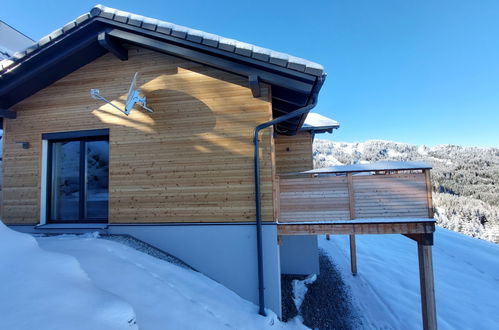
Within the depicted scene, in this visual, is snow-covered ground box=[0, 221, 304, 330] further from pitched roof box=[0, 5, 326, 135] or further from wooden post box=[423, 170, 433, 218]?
pitched roof box=[0, 5, 326, 135]

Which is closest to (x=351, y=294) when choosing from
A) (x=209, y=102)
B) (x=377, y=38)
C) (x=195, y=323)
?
(x=195, y=323)

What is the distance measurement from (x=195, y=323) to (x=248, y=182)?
8.46ft

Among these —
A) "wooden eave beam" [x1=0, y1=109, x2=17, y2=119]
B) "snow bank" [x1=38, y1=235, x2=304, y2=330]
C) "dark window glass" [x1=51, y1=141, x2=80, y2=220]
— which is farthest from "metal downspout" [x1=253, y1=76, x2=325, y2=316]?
"wooden eave beam" [x1=0, y1=109, x2=17, y2=119]

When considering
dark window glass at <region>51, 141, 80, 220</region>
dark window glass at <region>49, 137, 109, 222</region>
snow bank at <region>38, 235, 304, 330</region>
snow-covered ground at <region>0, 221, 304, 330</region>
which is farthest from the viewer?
dark window glass at <region>51, 141, 80, 220</region>

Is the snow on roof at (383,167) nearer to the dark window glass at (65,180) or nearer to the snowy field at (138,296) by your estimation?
the snowy field at (138,296)

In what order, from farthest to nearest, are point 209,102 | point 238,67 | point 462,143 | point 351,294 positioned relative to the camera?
point 462,143 < point 351,294 < point 209,102 < point 238,67

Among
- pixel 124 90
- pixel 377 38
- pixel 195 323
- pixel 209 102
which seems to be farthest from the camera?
pixel 377 38

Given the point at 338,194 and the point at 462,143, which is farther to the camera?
the point at 462,143

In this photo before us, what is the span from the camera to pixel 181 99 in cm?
518

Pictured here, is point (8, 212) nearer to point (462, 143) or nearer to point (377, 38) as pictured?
point (377, 38)

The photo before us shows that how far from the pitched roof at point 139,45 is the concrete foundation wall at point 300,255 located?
14.7 ft

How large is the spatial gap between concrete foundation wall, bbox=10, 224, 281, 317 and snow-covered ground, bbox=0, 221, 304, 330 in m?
0.26

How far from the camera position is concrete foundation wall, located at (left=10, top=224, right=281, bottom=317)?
14.9ft

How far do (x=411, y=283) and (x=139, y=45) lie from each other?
37.3 ft
